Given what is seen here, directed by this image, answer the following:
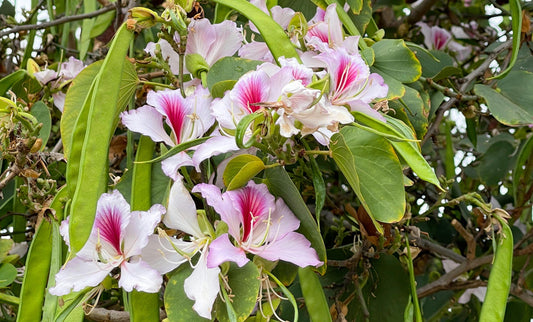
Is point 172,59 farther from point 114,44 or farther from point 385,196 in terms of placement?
point 385,196

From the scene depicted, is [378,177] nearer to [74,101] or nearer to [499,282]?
[499,282]

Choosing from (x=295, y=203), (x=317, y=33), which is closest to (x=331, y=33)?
(x=317, y=33)

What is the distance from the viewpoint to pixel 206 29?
2.31 feet

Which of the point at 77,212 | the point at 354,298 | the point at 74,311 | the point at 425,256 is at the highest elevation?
the point at 77,212

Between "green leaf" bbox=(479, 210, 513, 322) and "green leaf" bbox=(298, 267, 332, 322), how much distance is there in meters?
0.18

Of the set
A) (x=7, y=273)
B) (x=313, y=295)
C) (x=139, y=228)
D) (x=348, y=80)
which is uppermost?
(x=348, y=80)

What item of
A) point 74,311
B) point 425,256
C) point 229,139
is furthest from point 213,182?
point 425,256

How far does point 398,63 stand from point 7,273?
22.7 inches

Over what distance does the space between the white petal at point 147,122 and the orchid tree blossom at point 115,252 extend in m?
0.08

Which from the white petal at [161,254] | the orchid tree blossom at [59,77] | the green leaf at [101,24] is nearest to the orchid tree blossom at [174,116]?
the white petal at [161,254]

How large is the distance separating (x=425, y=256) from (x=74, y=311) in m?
0.90

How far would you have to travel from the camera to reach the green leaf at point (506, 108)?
88 cm

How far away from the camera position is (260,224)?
2.02ft

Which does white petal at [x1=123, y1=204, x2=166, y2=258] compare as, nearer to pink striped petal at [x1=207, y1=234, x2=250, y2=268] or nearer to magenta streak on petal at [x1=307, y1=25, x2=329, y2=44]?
pink striped petal at [x1=207, y1=234, x2=250, y2=268]
